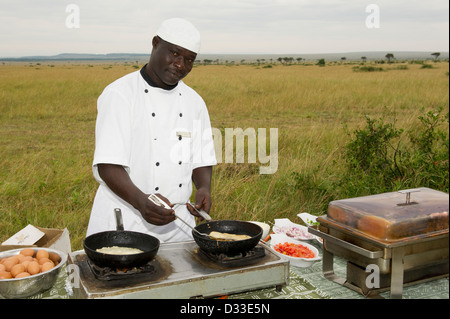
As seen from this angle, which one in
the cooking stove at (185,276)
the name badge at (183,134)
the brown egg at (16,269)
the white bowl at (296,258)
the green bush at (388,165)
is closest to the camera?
the cooking stove at (185,276)

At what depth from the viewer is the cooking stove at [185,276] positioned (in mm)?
1597

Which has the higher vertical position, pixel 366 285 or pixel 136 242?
pixel 136 242

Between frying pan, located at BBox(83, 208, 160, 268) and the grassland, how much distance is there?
82.5 inches

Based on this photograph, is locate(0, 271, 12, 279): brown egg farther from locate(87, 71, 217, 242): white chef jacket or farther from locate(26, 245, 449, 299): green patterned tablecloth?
locate(87, 71, 217, 242): white chef jacket

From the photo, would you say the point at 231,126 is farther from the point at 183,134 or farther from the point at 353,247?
the point at 353,247

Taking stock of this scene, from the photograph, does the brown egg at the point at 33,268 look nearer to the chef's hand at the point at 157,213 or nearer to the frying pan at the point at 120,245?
the frying pan at the point at 120,245

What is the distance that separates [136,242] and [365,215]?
96 centimetres

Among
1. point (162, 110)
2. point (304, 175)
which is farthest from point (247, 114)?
point (162, 110)

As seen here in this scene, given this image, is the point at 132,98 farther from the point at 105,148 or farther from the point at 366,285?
the point at 366,285

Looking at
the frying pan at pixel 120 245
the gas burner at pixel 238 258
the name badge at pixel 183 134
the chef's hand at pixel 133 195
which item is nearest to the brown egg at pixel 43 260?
the frying pan at pixel 120 245

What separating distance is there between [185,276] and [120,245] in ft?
1.27

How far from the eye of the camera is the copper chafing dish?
5.70 feet

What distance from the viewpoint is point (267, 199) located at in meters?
4.70

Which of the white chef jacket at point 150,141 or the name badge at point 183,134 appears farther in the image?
the name badge at point 183,134
